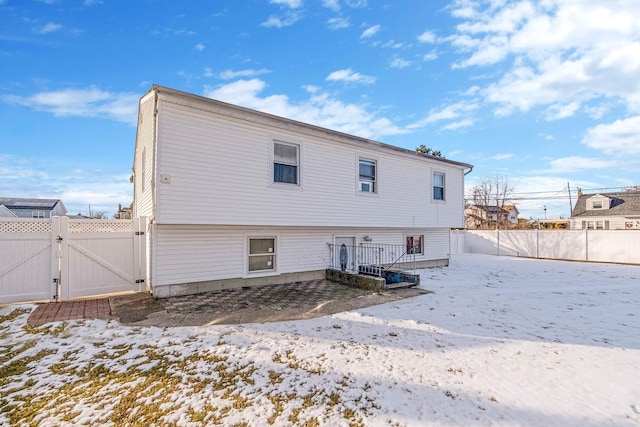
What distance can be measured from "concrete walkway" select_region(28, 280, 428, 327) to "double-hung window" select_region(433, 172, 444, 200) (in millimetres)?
6199

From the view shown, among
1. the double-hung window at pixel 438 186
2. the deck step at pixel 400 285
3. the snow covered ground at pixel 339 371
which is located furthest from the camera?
the double-hung window at pixel 438 186

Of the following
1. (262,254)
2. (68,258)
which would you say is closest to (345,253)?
(262,254)

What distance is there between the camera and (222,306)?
6309mm

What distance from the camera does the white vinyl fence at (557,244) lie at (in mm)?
14711

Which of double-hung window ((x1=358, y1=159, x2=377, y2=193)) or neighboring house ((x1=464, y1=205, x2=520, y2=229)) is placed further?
neighboring house ((x1=464, y1=205, x2=520, y2=229))

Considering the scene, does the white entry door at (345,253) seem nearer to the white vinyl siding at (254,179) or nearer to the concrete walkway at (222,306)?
the white vinyl siding at (254,179)

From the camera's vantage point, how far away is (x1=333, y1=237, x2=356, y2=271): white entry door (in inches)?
405

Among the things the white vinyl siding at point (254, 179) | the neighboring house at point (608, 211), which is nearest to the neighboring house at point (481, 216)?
the neighboring house at point (608, 211)

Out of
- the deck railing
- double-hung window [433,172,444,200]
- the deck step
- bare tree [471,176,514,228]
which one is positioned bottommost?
the deck step

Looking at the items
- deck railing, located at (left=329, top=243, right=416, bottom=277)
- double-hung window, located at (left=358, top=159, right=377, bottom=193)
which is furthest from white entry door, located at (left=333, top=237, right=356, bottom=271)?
double-hung window, located at (left=358, top=159, right=377, bottom=193)

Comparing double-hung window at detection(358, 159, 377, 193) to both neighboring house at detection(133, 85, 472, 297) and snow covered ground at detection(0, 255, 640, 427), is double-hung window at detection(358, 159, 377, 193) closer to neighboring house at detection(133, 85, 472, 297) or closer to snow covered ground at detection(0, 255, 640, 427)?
neighboring house at detection(133, 85, 472, 297)

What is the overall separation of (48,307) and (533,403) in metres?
8.53

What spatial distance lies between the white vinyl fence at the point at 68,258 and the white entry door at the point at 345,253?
19.9 feet

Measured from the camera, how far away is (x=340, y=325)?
5.23 meters
